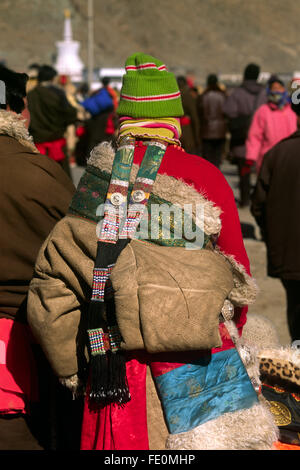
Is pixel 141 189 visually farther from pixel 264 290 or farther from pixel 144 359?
pixel 264 290

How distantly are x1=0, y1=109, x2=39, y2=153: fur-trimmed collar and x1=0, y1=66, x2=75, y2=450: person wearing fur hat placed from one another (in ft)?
0.36

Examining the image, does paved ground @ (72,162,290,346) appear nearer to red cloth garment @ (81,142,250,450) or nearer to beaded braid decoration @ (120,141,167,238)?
red cloth garment @ (81,142,250,450)

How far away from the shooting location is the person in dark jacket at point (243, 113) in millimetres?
10438

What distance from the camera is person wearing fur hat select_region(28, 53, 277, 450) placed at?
2285 millimetres

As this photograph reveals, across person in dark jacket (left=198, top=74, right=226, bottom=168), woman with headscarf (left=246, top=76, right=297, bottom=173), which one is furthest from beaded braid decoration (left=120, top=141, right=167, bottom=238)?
person in dark jacket (left=198, top=74, right=226, bottom=168)

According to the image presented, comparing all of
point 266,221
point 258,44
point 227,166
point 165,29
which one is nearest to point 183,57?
point 165,29

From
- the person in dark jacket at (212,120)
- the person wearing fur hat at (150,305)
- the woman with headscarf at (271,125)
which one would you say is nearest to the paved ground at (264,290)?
the woman with headscarf at (271,125)

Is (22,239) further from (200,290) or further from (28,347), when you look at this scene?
(200,290)

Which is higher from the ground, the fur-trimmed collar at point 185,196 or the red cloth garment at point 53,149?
the fur-trimmed collar at point 185,196

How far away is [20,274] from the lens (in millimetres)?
3012

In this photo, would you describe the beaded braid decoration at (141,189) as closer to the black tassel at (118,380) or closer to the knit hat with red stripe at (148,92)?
the knit hat with red stripe at (148,92)

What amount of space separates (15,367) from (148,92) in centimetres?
→ 127

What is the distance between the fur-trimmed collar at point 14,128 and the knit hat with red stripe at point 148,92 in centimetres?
65

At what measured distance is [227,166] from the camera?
17406 mm
